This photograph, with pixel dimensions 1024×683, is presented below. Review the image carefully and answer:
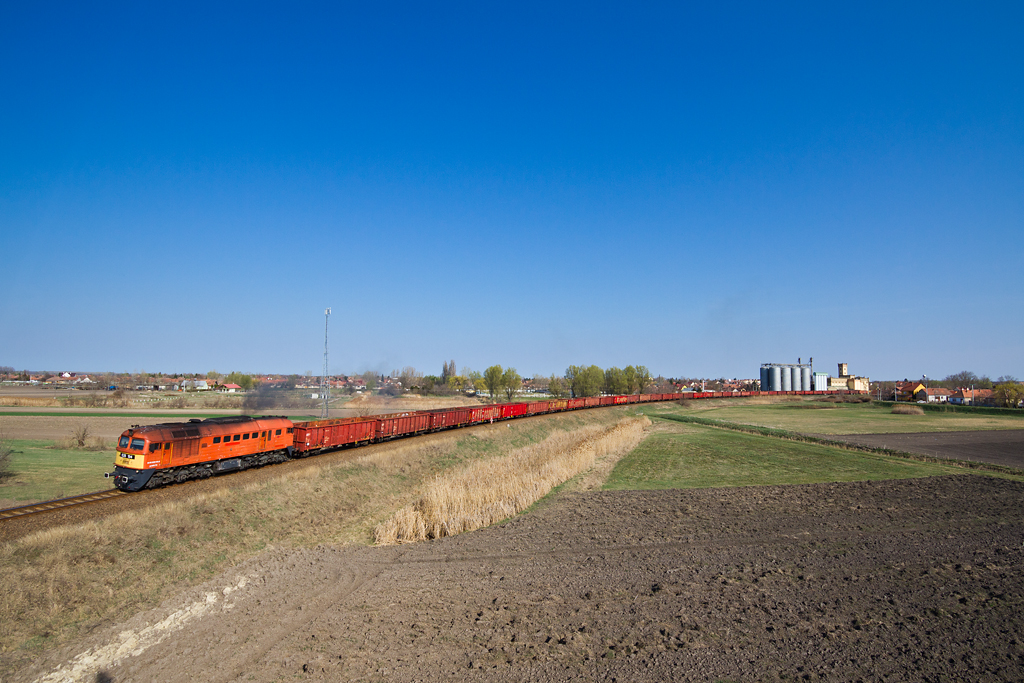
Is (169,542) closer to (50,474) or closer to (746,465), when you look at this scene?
(50,474)

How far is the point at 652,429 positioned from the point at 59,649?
66.3m

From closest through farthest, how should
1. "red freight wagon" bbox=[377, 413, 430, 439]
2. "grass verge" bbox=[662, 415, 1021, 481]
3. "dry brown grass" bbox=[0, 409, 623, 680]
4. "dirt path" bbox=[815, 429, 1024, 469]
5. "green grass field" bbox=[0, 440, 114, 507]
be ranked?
1. "dry brown grass" bbox=[0, 409, 623, 680]
2. "green grass field" bbox=[0, 440, 114, 507]
3. "grass verge" bbox=[662, 415, 1021, 481]
4. "red freight wagon" bbox=[377, 413, 430, 439]
5. "dirt path" bbox=[815, 429, 1024, 469]

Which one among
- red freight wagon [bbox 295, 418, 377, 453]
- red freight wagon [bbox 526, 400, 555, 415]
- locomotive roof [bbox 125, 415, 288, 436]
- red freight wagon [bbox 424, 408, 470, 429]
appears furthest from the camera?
red freight wagon [bbox 526, 400, 555, 415]

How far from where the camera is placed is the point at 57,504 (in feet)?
72.7

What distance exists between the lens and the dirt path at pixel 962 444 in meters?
45.3

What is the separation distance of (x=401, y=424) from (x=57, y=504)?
86.9ft

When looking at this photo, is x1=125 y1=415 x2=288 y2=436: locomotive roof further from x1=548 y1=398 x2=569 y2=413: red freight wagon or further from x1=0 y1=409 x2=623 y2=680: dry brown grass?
x1=548 y1=398 x2=569 y2=413: red freight wagon

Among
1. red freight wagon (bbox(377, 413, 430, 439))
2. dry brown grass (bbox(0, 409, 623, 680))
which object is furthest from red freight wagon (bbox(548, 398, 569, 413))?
dry brown grass (bbox(0, 409, 623, 680))

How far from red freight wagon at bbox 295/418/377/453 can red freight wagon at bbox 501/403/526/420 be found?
90.0 ft

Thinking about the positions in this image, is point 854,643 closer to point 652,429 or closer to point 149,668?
point 149,668

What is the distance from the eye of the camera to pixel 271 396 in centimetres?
8281

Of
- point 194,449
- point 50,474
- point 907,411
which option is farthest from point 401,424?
point 907,411

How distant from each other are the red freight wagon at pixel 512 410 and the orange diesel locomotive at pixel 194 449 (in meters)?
37.1

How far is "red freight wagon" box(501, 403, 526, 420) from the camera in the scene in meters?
68.9
